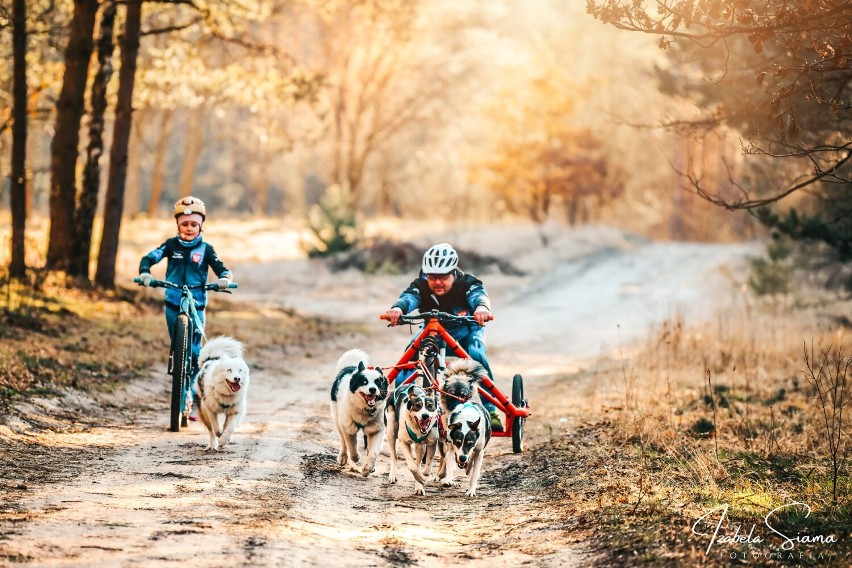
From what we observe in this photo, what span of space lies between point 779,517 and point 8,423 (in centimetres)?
699

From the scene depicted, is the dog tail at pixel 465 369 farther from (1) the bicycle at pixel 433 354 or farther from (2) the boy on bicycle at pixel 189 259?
(2) the boy on bicycle at pixel 189 259

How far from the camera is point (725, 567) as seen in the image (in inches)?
238

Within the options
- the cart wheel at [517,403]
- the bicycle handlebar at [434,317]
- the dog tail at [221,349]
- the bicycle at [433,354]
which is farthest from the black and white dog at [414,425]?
the dog tail at [221,349]

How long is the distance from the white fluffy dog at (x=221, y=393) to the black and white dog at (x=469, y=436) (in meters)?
2.07

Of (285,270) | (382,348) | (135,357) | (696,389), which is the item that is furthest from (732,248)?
(135,357)

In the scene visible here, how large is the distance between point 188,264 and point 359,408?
3.06m

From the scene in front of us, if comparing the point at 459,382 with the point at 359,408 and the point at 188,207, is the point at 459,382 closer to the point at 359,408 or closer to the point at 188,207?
the point at 359,408

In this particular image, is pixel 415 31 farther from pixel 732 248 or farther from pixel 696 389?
pixel 696 389

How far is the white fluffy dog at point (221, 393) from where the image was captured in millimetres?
9278

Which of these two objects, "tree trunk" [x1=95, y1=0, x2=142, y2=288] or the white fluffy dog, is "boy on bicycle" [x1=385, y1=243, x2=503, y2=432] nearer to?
the white fluffy dog

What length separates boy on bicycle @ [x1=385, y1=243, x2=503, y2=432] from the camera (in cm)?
965

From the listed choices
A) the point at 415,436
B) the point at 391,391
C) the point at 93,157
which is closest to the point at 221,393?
the point at 391,391

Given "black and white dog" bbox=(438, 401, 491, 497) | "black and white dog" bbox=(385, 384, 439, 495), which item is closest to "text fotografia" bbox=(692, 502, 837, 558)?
"black and white dog" bbox=(438, 401, 491, 497)

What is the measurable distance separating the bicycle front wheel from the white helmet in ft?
8.65
